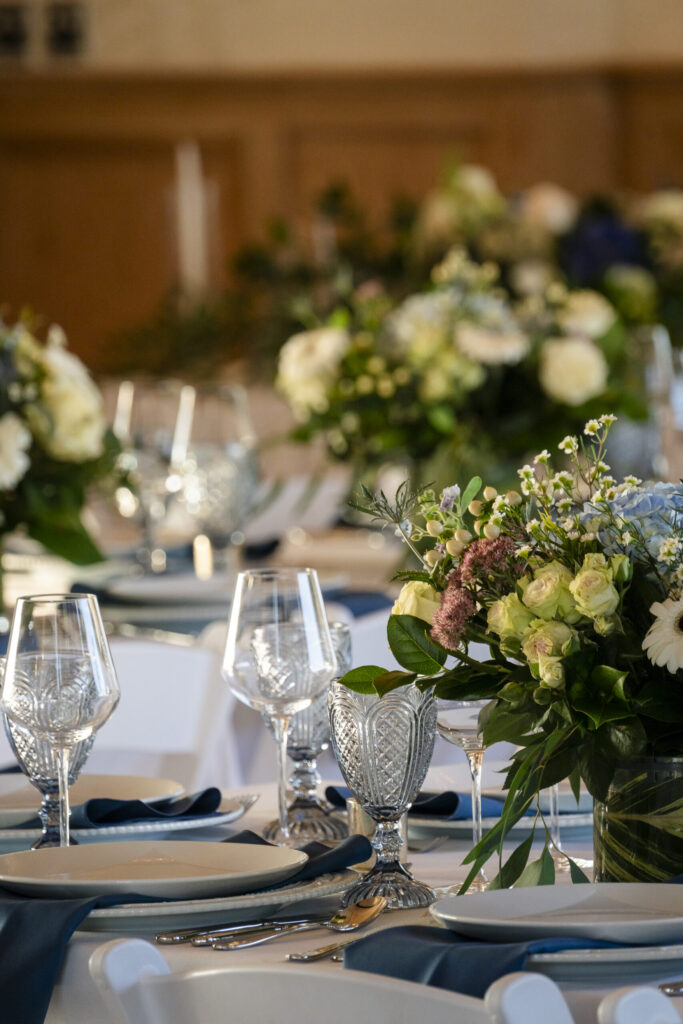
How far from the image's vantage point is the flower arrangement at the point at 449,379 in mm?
3160

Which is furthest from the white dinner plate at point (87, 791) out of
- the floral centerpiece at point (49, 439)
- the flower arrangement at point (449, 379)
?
the flower arrangement at point (449, 379)

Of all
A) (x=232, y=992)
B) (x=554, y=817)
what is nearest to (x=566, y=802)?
(x=554, y=817)

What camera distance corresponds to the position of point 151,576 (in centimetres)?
281

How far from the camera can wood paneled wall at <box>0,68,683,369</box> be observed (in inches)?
295

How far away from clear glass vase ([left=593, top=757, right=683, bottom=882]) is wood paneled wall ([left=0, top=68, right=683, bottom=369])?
6596 mm

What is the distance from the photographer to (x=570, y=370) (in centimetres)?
316

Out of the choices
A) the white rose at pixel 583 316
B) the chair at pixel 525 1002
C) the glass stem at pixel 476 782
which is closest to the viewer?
the chair at pixel 525 1002

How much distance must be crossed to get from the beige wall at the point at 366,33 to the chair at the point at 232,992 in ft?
23.0

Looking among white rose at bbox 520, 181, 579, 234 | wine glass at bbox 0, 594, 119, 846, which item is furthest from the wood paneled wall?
wine glass at bbox 0, 594, 119, 846

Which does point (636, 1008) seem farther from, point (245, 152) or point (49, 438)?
point (245, 152)

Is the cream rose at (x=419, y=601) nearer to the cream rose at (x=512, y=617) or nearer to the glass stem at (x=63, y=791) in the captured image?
the cream rose at (x=512, y=617)

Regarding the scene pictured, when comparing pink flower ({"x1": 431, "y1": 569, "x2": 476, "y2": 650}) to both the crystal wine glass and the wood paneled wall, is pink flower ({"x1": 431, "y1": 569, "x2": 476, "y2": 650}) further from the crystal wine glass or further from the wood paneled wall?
the wood paneled wall

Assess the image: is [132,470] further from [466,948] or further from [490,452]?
[466,948]

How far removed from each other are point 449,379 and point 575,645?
213 cm
